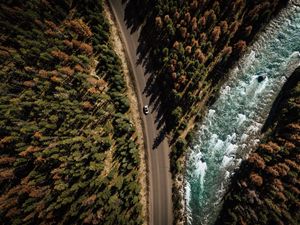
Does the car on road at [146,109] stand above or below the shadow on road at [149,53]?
below

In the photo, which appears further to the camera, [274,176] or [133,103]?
[133,103]

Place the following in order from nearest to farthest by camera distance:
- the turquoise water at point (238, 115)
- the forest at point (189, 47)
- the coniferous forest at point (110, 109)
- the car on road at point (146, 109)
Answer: the coniferous forest at point (110, 109) < the forest at point (189, 47) < the car on road at point (146, 109) < the turquoise water at point (238, 115)

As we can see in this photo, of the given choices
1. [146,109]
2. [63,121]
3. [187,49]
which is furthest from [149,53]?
[63,121]

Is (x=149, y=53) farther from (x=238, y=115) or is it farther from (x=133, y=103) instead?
(x=238, y=115)

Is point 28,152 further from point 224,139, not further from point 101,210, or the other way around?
point 224,139

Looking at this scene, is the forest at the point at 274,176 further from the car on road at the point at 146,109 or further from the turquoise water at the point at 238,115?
the car on road at the point at 146,109

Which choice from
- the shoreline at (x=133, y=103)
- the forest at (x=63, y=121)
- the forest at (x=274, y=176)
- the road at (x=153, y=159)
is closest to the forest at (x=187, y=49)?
the road at (x=153, y=159)
